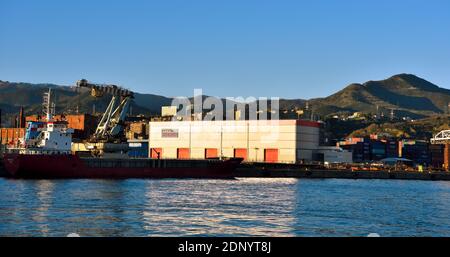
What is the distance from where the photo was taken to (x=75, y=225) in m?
26.7

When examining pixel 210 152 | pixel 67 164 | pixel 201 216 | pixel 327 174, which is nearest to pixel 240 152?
pixel 210 152

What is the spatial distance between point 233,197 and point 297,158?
72317mm

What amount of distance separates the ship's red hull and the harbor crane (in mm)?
10132

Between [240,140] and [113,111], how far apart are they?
38.0m

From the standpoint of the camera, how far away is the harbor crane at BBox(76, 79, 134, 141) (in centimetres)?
8653

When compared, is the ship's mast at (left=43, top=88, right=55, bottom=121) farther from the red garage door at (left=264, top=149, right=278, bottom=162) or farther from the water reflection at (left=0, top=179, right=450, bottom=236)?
the red garage door at (left=264, top=149, right=278, bottom=162)

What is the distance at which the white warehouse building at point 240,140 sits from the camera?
117m

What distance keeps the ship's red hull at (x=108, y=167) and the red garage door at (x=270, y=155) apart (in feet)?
101

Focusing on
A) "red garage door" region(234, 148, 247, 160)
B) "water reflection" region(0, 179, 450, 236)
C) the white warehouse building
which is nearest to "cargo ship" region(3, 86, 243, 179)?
"water reflection" region(0, 179, 450, 236)

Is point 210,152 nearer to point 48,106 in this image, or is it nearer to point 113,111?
point 113,111

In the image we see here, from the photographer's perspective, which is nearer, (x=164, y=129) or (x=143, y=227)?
(x=143, y=227)

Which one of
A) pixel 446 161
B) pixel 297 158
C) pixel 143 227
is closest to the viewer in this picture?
pixel 143 227
